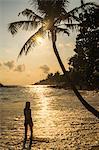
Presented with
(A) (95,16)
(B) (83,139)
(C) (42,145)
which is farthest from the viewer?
(B) (83,139)

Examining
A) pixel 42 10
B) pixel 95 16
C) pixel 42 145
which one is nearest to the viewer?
pixel 95 16

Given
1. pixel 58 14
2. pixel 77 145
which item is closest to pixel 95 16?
pixel 58 14

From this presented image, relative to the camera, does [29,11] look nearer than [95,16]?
No

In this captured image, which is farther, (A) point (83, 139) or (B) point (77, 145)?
(A) point (83, 139)

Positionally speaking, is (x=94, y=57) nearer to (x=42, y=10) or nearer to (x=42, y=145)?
(x=42, y=10)

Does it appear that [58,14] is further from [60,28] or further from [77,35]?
[77,35]

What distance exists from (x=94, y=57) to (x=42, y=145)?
437cm

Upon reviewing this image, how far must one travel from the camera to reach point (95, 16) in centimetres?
1452

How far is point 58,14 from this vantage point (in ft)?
50.5

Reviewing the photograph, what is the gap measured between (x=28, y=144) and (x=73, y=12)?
590 centimetres

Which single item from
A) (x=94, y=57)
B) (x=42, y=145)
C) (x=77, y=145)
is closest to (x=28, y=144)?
(x=42, y=145)

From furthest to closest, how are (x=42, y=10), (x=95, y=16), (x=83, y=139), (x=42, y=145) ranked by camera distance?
(x=83, y=139)
(x=42, y=145)
(x=42, y=10)
(x=95, y=16)

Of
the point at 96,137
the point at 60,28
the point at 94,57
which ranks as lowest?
the point at 96,137

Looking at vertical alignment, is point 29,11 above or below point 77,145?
above
